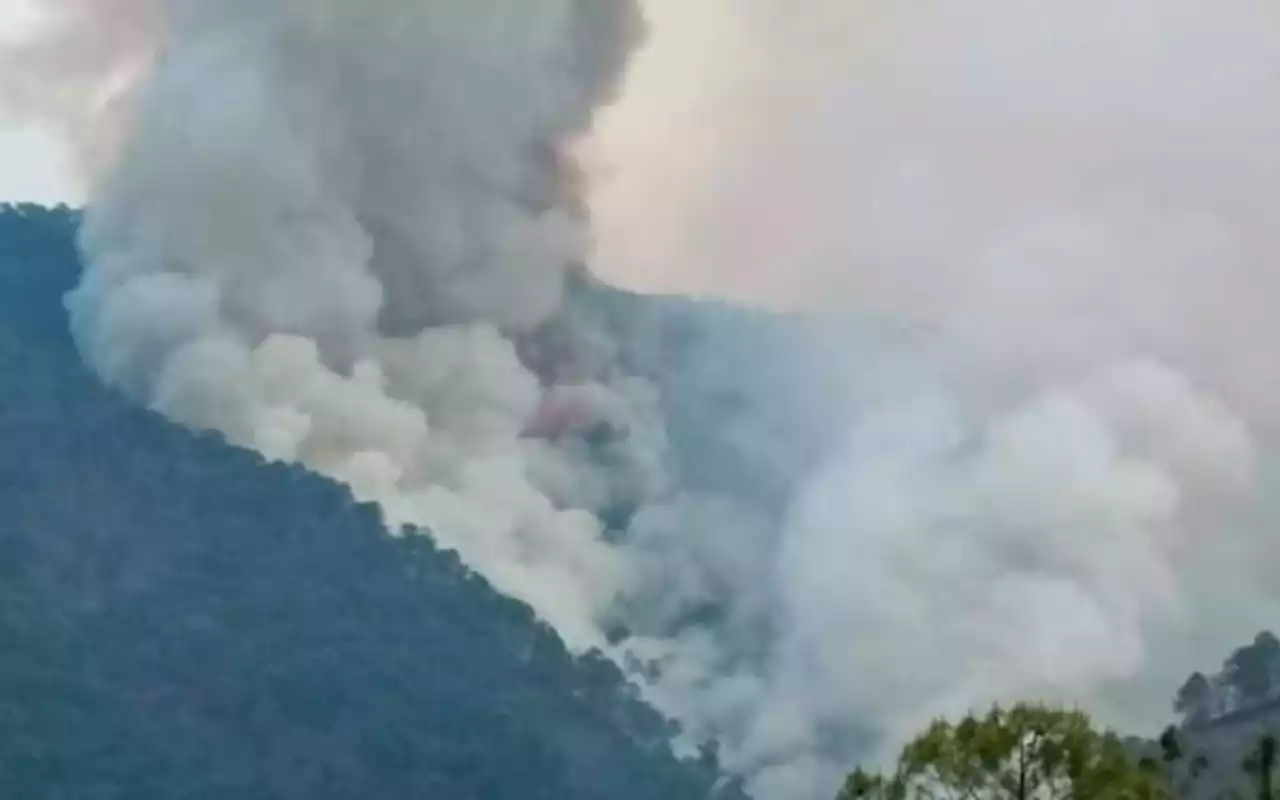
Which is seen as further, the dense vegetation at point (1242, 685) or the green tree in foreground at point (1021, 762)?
the dense vegetation at point (1242, 685)

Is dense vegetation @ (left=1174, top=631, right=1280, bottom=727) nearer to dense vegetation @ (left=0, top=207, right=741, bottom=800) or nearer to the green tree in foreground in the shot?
dense vegetation @ (left=0, top=207, right=741, bottom=800)

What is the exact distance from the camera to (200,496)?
333 ft

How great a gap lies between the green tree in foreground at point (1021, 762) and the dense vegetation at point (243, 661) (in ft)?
181

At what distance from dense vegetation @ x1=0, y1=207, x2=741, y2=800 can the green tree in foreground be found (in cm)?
5523

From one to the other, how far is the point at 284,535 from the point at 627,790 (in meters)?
25.3

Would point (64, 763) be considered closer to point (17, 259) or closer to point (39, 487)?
point (39, 487)

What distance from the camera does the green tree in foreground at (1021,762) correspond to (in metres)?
31.8

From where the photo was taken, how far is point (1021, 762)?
32062mm

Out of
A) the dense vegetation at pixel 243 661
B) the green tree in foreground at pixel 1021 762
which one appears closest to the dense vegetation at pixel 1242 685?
the dense vegetation at pixel 243 661

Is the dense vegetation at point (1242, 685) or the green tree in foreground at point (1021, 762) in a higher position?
the dense vegetation at point (1242, 685)

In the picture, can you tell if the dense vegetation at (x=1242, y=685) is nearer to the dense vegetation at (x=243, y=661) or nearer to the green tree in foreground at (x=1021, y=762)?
the dense vegetation at (x=243, y=661)

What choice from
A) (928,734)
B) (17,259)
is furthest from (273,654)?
(928,734)

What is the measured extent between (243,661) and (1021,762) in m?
65.2

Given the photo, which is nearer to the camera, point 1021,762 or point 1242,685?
point 1021,762
